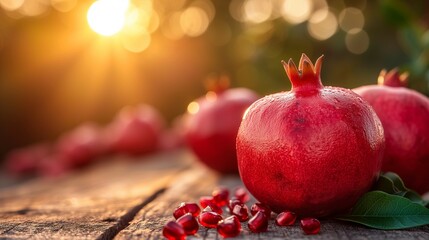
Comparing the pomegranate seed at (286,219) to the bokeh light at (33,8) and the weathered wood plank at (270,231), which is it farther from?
the bokeh light at (33,8)

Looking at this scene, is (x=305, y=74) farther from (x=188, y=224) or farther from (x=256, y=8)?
(x=256, y=8)

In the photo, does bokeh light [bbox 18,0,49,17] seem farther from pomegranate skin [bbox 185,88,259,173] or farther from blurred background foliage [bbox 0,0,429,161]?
pomegranate skin [bbox 185,88,259,173]

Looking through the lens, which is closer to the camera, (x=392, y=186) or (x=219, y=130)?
(x=392, y=186)

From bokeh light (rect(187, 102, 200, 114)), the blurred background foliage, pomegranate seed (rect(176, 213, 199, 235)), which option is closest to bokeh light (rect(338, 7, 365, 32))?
the blurred background foliage

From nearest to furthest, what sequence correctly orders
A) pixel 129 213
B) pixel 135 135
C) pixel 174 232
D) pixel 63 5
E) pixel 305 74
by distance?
pixel 174 232, pixel 305 74, pixel 129 213, pixel 135 135, pixel 63 5

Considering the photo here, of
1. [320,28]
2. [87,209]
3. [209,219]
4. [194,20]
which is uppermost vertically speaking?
[194,20]

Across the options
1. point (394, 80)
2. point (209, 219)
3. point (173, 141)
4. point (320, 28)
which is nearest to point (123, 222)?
point (209, 219)

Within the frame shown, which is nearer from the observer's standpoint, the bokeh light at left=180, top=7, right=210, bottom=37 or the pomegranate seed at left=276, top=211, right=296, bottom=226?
the pomegranate seed at left=276, top=211, right=296, bottom=226
